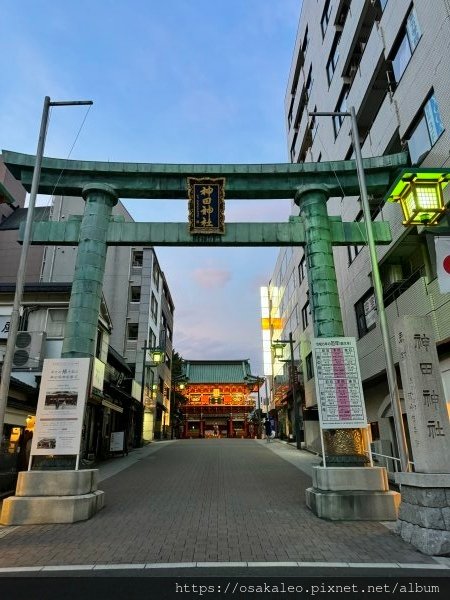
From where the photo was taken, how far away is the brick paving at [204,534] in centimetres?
665

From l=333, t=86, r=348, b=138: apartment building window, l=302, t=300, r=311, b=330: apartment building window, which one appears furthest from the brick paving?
l=302, t=300, r=311, b=330: apartment building window

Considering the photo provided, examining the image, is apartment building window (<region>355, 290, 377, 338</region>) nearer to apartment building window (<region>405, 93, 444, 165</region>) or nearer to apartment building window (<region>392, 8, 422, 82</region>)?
apartment building window (<region>405, 93, 444, 165</region>)

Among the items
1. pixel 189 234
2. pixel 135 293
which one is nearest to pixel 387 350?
pixel 189 234

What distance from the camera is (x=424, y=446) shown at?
762 cm

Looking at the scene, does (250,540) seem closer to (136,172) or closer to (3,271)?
(136,172)

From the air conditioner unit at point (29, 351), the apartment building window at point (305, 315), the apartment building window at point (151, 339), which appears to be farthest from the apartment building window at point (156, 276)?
the air conditioner unit at point (29, 351)

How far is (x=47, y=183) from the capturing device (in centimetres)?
1254

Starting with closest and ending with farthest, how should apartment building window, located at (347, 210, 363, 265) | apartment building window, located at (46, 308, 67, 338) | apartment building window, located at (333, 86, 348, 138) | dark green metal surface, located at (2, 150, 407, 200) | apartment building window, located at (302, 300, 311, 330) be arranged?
dark green metal surface, located at (2, 150, 407, 200) → apartment building window, located at (46, 308, 67, 338) → apartment building window, located at (347, 210, 363, 265) → apartment building window, located at (333, 86, 348, 138) → apartment building window, located at (302, 300, 311, 330)

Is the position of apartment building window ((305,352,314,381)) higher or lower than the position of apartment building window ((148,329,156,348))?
lower

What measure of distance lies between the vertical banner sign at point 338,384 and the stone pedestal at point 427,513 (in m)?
2.48

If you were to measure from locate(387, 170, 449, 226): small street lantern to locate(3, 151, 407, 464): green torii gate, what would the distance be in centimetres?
308

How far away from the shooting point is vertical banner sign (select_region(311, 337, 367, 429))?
33.1 ft

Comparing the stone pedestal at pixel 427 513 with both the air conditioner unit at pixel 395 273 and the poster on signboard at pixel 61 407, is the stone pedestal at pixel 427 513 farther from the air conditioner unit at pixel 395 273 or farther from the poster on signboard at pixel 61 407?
the air conditioner unit at pixel 395 273

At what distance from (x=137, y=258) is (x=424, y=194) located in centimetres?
3534
